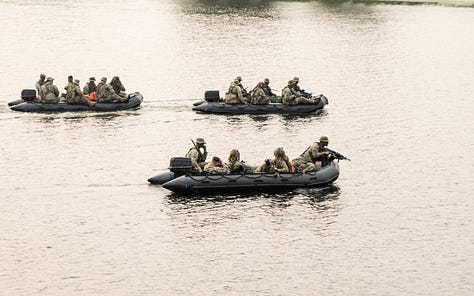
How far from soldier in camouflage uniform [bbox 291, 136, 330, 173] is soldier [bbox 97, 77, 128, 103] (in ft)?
62.6

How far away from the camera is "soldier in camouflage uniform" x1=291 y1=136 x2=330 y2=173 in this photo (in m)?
45.1

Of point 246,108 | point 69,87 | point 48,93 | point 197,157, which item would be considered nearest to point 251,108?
point 246,108

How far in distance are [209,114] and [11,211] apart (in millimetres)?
22090

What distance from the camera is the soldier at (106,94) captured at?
197 feet

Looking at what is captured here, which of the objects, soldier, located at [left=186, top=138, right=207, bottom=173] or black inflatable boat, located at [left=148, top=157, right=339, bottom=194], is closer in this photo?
black inflatable boat, located at [left=148, top=157, right=339, bottom=194]

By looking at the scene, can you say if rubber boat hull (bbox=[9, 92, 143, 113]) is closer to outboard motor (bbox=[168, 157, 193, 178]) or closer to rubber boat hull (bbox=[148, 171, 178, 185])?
rubber boat hull (bbox=[148, 171, 178, 185])

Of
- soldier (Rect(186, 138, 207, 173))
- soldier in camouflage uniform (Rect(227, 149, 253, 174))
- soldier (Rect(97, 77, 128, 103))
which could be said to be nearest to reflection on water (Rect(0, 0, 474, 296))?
soldier (Rect(97, 77, 128, 103))

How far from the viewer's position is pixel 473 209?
44.6 meters

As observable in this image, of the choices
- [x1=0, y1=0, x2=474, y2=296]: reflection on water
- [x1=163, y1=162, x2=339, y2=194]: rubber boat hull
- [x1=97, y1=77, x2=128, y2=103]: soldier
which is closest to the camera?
Result: [x1=0, y1=0, x2=474, y2=296]: reflection on water

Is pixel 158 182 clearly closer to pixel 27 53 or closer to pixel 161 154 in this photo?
pixel 161 154

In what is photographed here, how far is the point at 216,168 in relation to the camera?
1719 inches

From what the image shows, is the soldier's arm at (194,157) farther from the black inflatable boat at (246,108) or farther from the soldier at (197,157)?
the black inflatable boat at (246,108)

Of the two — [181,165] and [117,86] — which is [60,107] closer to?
[117,86]

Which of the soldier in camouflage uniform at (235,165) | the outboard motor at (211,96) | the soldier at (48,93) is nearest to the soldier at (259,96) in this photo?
the outboard motor at (211,96)
